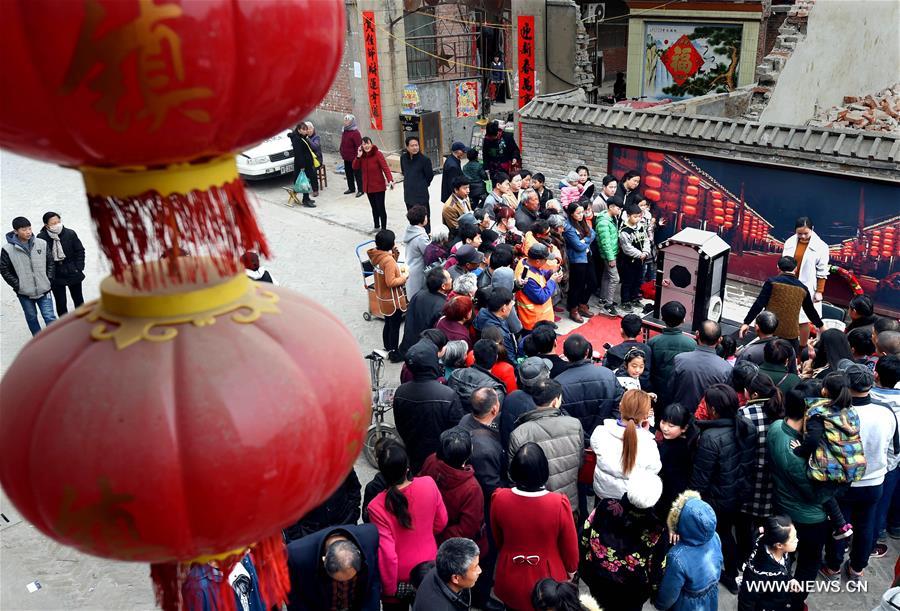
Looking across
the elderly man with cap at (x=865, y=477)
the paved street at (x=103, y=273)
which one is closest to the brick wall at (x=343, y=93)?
the paved street at (x=103, y=273)

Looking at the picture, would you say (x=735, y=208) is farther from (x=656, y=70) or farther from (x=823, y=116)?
(x=656, y=70)

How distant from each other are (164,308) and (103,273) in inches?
11.5

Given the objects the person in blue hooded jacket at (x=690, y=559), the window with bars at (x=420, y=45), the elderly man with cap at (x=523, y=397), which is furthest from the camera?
the window with bars at (x=420, y=45)

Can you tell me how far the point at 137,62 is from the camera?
158 centimetres

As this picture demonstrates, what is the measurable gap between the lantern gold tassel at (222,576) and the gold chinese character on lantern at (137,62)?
1.09 m

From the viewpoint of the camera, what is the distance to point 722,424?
545 centimetres

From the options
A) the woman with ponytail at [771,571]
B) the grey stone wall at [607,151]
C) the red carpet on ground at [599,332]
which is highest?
the grey stone wall at [607,151]

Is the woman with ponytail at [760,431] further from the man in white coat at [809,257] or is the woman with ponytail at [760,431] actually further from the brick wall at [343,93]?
the brick wall at [343,93]

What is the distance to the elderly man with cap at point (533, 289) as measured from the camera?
8.27m

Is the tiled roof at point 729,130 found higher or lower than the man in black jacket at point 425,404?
higher

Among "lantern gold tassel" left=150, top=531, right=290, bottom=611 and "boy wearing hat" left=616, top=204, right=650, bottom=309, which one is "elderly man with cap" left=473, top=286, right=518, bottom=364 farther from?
"lantern gold tassel" left=150, top=531, right=290, bottom=611

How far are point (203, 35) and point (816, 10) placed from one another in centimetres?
1452

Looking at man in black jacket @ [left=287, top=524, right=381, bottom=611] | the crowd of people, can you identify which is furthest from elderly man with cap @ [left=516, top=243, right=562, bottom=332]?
man in black jacket @ [left=287, top=524, right=381, bottom=611]

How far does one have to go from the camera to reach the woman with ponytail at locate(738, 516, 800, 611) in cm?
469
